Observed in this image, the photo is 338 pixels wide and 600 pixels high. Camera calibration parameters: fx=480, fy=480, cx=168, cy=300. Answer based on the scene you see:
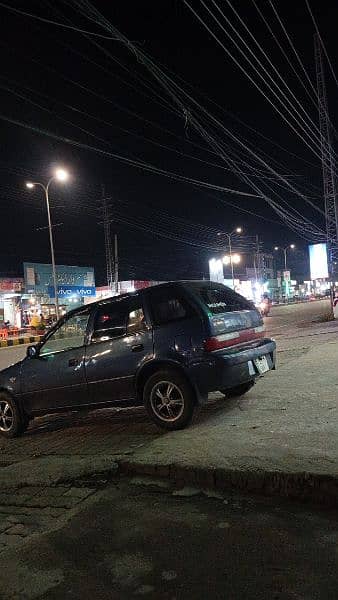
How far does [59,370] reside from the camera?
664 centimetres

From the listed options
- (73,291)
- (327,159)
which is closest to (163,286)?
(327,159)

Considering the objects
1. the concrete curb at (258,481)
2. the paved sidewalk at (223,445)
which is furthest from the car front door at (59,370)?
the concrete curb at (258,481)

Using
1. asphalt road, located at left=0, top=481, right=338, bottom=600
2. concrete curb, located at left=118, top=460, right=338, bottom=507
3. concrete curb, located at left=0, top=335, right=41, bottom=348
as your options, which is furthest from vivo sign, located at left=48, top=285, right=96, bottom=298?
asphalt road, located at left=0, top=481, right=338, bottom=600

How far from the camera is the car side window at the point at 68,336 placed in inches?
263

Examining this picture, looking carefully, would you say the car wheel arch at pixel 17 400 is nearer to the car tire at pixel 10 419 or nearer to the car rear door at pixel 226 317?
the car tire at pixel 10 419

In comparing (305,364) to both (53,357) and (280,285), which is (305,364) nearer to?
(53,357)

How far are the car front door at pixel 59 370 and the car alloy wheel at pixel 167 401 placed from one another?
1.08 m

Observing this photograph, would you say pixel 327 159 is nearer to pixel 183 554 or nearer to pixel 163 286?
pixel 163 286

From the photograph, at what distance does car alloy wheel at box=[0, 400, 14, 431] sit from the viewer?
23.0 ft

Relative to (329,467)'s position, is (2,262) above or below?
above

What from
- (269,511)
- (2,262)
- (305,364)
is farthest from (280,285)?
(269,511)

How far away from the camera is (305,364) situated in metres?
9.61

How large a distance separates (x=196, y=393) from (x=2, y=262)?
171 feet

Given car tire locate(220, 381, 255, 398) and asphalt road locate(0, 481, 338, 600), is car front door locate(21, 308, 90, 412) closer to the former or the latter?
car tire locate(220, 381, 255, 398)
